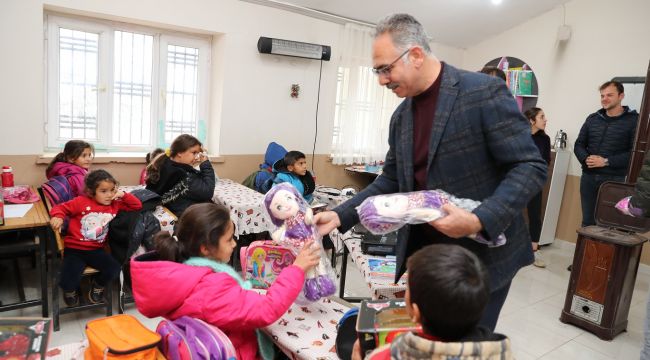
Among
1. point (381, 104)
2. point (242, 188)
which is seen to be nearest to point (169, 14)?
point (242, 188)

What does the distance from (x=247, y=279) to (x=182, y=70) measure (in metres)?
3.11

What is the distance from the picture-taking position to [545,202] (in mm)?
4992

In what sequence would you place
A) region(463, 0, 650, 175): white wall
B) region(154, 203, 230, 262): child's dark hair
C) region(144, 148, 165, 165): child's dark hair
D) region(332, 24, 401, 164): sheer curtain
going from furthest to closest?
region(332, 24, 401, 164): sheer curtain < region(463, 0, 650, 175): white wall < region(144, 148, 165, 165): child's dark hair < region(154, 203, 230, 262): child's dark hair

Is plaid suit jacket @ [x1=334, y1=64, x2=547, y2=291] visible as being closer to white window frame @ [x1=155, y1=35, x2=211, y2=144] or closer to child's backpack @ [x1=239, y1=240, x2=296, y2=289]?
child's backpack @ [x1=239, y1=240, x2=296, y2=289]

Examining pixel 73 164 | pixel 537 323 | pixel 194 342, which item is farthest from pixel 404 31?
pixel 73 164

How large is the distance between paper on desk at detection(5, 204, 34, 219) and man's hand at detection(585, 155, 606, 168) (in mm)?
4520

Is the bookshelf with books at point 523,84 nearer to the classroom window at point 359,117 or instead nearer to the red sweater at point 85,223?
the classroom window at point 359,117

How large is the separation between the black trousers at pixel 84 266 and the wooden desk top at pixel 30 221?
0.78ft

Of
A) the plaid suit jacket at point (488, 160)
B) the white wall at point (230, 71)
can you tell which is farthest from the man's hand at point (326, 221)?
the white wall at point (230, 71)

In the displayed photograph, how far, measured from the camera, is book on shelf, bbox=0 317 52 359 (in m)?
1.11

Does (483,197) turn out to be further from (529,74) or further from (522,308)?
(529,74)

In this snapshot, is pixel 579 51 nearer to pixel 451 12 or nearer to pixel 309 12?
pixel 451 12

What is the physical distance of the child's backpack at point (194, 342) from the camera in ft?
4.10

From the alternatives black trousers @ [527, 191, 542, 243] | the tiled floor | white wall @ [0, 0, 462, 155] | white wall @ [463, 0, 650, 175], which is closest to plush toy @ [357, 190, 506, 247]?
the tiled floor
